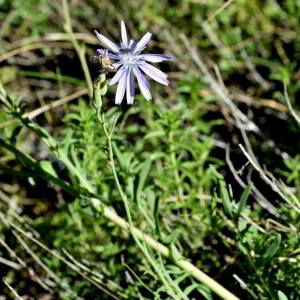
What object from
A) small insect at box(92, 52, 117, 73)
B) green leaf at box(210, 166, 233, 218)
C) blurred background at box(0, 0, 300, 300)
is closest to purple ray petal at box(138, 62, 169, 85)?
small insect at box(92, 52, 117, 73)

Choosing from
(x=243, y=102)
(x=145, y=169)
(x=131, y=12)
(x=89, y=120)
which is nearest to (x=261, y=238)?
(x=145, y=169)

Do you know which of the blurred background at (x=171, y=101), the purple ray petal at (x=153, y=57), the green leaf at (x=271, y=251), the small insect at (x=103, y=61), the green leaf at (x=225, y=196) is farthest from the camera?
the blurred background at (x=171, y=101)

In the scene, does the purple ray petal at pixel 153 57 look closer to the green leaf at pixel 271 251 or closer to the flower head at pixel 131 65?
the flower head at pixel 131 65

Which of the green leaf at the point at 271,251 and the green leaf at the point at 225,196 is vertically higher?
the green leaf at the point at 225,196

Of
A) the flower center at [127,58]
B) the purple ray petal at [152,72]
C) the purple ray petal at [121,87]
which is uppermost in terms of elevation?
the flower center at [127,58]

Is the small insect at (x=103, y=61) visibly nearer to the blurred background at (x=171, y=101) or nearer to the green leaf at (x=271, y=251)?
the blurred background at (x=171, y=101)

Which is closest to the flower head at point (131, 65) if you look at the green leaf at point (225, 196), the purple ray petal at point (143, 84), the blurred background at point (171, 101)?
the purple ray petal at point (143, 84)

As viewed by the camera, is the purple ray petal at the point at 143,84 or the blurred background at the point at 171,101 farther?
the blurred background at the point at 171,101

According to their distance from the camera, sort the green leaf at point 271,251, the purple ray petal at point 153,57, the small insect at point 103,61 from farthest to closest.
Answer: the green leaf at point 271,251 → the purple ray petal at point 153,57 → the small insect at point 103,61

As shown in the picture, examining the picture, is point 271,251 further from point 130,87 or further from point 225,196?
point 130,87

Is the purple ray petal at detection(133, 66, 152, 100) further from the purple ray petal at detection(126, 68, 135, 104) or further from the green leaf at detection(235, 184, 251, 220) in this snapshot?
the green leaf at detection(235, 184, 251, 220)

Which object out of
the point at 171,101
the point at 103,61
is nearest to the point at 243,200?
the point at 103,61
